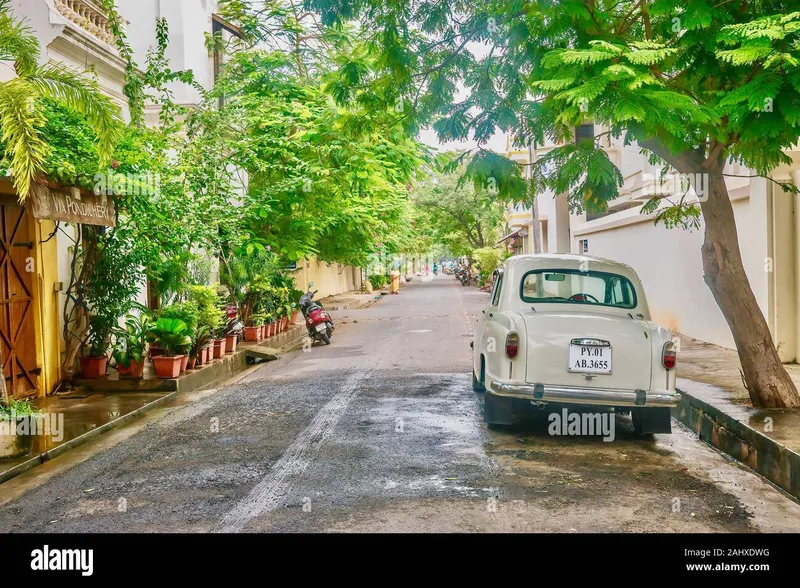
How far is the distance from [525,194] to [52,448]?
6.04 m

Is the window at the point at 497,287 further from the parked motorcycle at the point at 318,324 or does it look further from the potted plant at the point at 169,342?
the parked motorcycle at the point at 318,324

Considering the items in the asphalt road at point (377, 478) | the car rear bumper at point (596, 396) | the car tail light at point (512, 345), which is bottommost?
the asphalt road at point (377, 478)

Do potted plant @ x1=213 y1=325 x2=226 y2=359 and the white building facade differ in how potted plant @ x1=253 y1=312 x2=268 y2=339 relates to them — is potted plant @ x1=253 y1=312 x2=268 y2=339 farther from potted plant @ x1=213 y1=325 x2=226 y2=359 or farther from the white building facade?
the white building facade

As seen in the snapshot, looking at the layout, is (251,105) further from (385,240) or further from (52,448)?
(385,240)

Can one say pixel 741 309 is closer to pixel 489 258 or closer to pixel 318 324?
pixel 318 324

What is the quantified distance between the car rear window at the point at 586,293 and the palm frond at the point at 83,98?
5.01 meters

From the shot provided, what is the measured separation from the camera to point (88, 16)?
43.5ft

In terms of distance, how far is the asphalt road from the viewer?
5.20 meters

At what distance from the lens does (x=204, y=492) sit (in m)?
5.92

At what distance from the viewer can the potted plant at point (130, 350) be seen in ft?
37.0

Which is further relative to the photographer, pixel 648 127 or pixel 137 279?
pixel 137 279

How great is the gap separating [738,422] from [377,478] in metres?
3.75

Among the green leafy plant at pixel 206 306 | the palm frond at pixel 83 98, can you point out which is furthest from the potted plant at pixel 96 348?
the palm frond at pixel 83 98


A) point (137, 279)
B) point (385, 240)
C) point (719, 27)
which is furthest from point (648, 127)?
point (385, 240)
